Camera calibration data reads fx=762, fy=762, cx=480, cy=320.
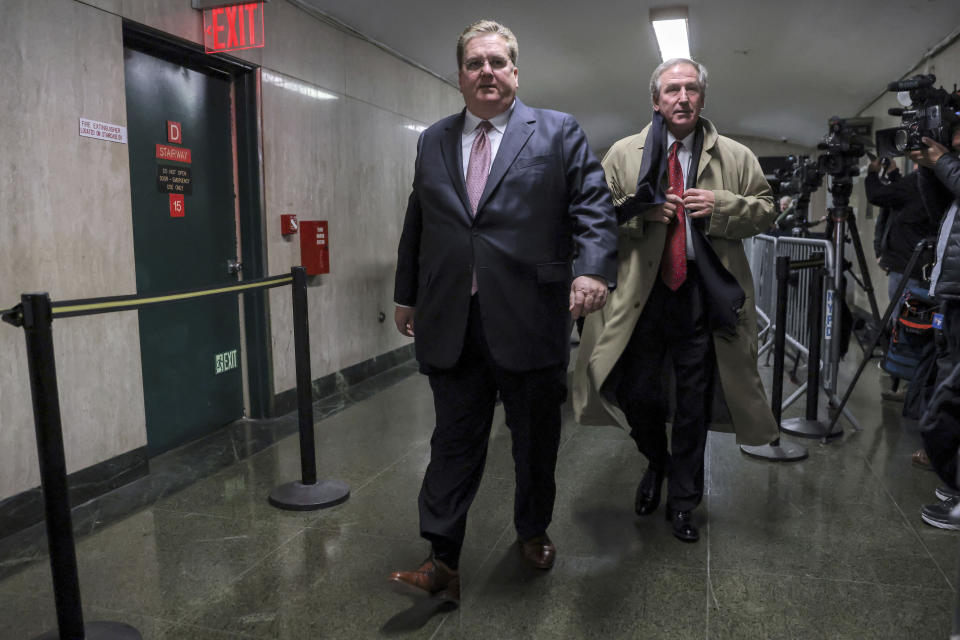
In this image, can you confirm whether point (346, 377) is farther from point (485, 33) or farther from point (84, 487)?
point (485, 33)

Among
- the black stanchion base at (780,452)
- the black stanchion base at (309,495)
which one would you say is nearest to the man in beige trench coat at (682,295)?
the black stanchion base at (780,452)

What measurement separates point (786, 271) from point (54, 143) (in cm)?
351

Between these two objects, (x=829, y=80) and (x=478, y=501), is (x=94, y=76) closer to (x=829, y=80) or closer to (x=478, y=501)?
(x=478, y=501)

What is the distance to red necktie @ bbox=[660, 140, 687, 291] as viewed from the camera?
2768mm

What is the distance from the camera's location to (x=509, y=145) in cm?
234

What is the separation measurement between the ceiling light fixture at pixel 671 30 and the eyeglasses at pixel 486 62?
12.0 ft

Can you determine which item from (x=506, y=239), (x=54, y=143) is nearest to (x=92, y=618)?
(x=506, y=239)

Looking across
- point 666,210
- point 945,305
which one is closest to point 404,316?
point 666,210

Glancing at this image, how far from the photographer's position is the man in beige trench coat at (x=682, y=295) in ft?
9.00

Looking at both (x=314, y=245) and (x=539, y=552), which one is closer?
(x=539, y=552)

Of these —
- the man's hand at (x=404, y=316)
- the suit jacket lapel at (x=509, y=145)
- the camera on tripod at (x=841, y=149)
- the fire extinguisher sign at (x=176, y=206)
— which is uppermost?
the camera on tripod at (x=841, y=149)

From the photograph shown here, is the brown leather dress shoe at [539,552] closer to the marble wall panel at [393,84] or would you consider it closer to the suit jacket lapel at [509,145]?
the suit jacket lapel at [509,145]

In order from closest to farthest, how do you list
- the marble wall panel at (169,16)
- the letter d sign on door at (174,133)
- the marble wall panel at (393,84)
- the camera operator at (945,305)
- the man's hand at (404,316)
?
the man's hand at (404,316) → the camera operator at (945,305) → the marble wall panel at (169,16) → the letter d sign on door at (174,133) → the marble wall panel at (393,84)

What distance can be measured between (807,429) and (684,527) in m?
1.69
